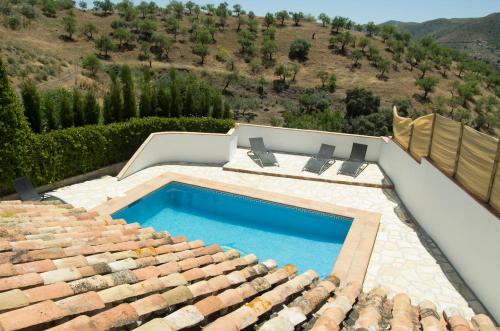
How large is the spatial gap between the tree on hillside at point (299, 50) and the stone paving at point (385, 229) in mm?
58568

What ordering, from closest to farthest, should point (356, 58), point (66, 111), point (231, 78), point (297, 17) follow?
point (66, 111) → point (231, 78) → point (356, 58) → point (297, 17)

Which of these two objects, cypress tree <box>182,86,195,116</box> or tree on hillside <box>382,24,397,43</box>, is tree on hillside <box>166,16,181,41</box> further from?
cypress tree <box>182,86,195,116</box>

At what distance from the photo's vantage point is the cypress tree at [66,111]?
13203 millimetres

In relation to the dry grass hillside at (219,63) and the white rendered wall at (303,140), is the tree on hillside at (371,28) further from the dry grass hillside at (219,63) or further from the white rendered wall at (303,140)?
the white rendered wall at (303,140)

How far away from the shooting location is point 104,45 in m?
59.6

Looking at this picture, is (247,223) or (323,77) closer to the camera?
(247,223)

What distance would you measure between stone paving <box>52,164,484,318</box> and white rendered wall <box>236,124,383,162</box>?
291 centimetres

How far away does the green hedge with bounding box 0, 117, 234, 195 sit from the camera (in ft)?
39.2

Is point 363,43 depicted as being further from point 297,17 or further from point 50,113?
point 50,113

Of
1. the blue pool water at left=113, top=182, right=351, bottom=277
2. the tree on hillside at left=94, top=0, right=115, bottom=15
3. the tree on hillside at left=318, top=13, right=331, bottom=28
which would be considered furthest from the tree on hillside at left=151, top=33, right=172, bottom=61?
the blue pool water at left=113, top=182, right=351, bottom=277

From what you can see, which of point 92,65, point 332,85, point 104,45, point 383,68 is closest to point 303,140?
point 92,65

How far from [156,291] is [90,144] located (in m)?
11.3

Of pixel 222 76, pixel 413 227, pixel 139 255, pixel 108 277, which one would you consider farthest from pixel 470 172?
pixel 222 76

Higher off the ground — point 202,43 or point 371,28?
point 371,28
